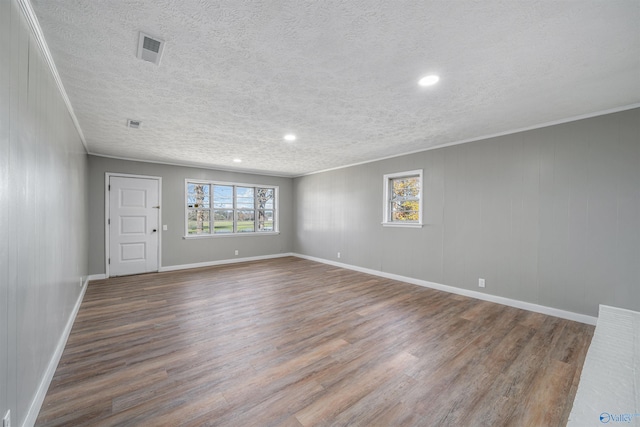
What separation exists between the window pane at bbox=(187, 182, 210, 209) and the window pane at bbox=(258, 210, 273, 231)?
5.03 feet

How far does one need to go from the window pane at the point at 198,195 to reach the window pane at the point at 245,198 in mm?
815

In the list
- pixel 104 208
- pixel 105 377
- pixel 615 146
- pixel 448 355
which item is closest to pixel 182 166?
pixel 104 208

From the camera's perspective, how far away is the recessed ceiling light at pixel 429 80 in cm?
222

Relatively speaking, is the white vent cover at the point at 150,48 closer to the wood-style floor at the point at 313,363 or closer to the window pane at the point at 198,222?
the wood-style floor at the point at 313,363

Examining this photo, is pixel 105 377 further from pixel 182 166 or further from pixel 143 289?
pixel 182 166

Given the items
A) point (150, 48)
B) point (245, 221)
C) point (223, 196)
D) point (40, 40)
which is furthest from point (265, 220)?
point (40, 40)

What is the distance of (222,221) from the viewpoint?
269 inches

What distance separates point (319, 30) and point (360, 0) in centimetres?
33

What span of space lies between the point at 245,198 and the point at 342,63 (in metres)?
5.80

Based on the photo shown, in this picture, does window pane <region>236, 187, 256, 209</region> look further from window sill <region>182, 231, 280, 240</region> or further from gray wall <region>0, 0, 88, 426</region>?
gray wall <region>0, 0, 88, 426</region>

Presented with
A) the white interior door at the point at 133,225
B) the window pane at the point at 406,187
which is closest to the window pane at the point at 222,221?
the white interior door at the point at 133,225

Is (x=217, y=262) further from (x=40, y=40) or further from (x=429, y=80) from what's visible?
(x=429, y=80)

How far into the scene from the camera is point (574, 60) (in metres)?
1.98

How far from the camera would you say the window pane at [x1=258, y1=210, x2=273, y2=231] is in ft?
24.8
